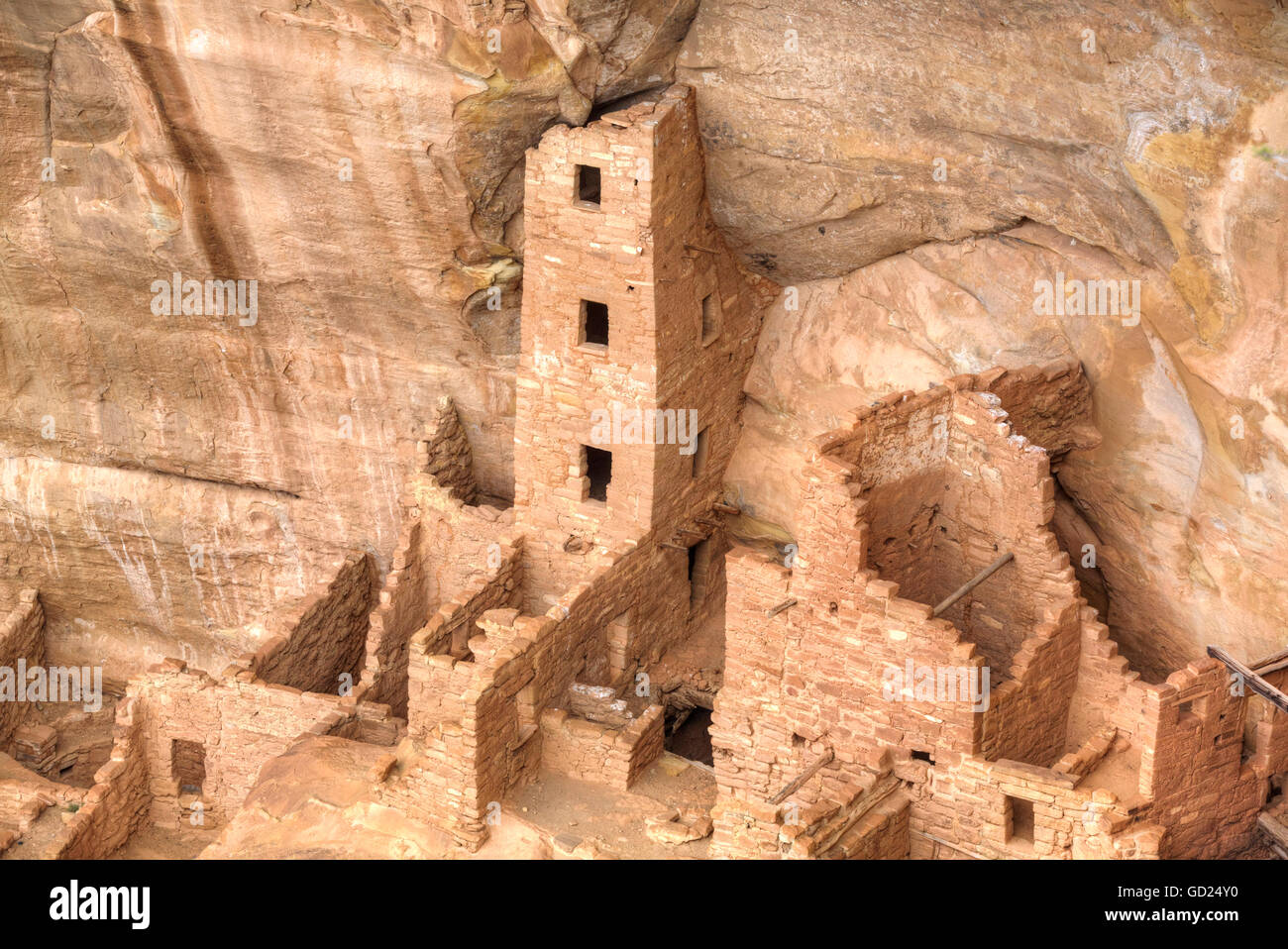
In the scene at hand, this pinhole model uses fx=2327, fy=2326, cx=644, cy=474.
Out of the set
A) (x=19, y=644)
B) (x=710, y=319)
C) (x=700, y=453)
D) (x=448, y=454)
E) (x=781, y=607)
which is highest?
(x=710, y=319)

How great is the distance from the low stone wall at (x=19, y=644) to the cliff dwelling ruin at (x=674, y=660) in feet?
0.43

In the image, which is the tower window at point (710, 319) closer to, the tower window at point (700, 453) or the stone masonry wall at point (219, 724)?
the tower window at point (700, 453)

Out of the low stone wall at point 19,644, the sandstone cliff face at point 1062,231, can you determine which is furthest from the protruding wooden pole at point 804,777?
the low stone wall at point 19,644

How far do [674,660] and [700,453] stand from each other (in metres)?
2.33

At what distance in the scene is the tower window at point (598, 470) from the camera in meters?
25.9

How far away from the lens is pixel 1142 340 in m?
22.1

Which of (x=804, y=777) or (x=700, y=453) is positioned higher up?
(x=700, y=453)

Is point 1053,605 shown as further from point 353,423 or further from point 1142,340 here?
point 353,423

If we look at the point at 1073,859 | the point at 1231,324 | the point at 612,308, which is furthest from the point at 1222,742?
the point at 612,308

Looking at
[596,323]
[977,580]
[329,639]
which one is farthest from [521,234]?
[977,580]

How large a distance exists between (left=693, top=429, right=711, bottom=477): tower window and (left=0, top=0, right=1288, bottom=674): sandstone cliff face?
1.98 ft

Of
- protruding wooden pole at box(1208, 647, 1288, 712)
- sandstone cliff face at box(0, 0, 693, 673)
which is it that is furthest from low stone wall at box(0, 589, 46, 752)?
protruding wooden pole at box(1208, 647, 1288, 712)

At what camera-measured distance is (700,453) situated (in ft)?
84.1

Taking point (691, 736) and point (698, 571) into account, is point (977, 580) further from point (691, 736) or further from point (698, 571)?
point (691, 736)
